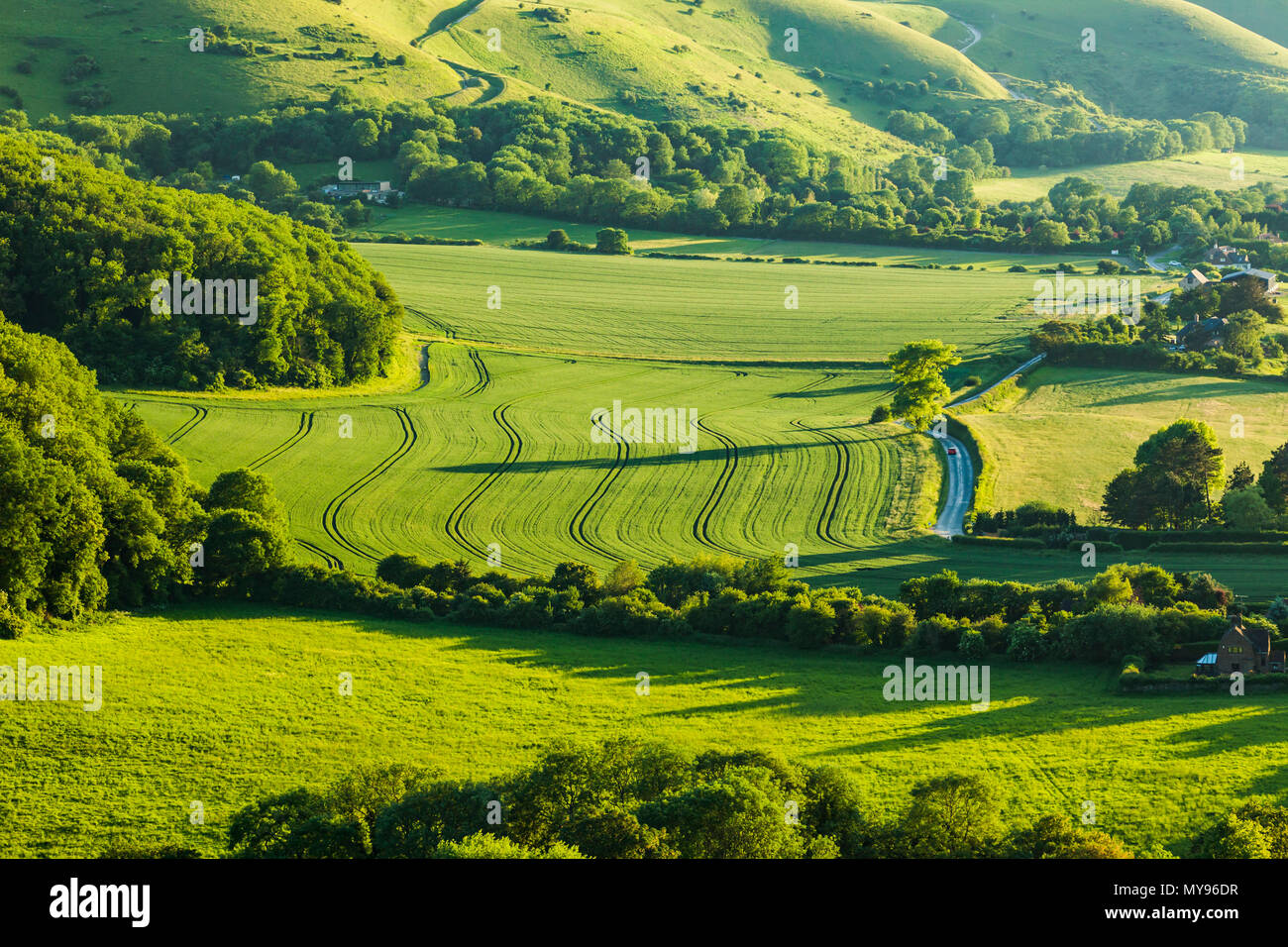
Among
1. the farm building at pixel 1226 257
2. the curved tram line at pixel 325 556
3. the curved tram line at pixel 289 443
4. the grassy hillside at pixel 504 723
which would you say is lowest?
the grassy hillside at pixel 504 723

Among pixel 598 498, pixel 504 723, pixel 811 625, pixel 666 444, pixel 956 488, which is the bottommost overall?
pixel 504 723

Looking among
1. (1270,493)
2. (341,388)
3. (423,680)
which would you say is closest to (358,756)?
(423,680)

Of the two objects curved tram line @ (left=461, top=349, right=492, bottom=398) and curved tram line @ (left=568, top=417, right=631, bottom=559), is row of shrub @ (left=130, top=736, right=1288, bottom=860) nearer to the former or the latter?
curved tram line @ (left=568, top=417, right=631, bottom=559)

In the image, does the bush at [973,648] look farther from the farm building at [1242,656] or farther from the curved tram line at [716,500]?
the curved tram line at [716,500]

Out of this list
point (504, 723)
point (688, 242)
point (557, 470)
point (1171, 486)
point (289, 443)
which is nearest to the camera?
point (504, 723)

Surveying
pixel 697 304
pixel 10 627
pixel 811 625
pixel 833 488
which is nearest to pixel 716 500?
pixel 833 488

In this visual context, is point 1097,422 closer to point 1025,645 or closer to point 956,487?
point 956,487

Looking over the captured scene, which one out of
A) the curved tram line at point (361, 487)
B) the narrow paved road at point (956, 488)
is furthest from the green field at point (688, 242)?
the narrow paved road at point (956, 488)
